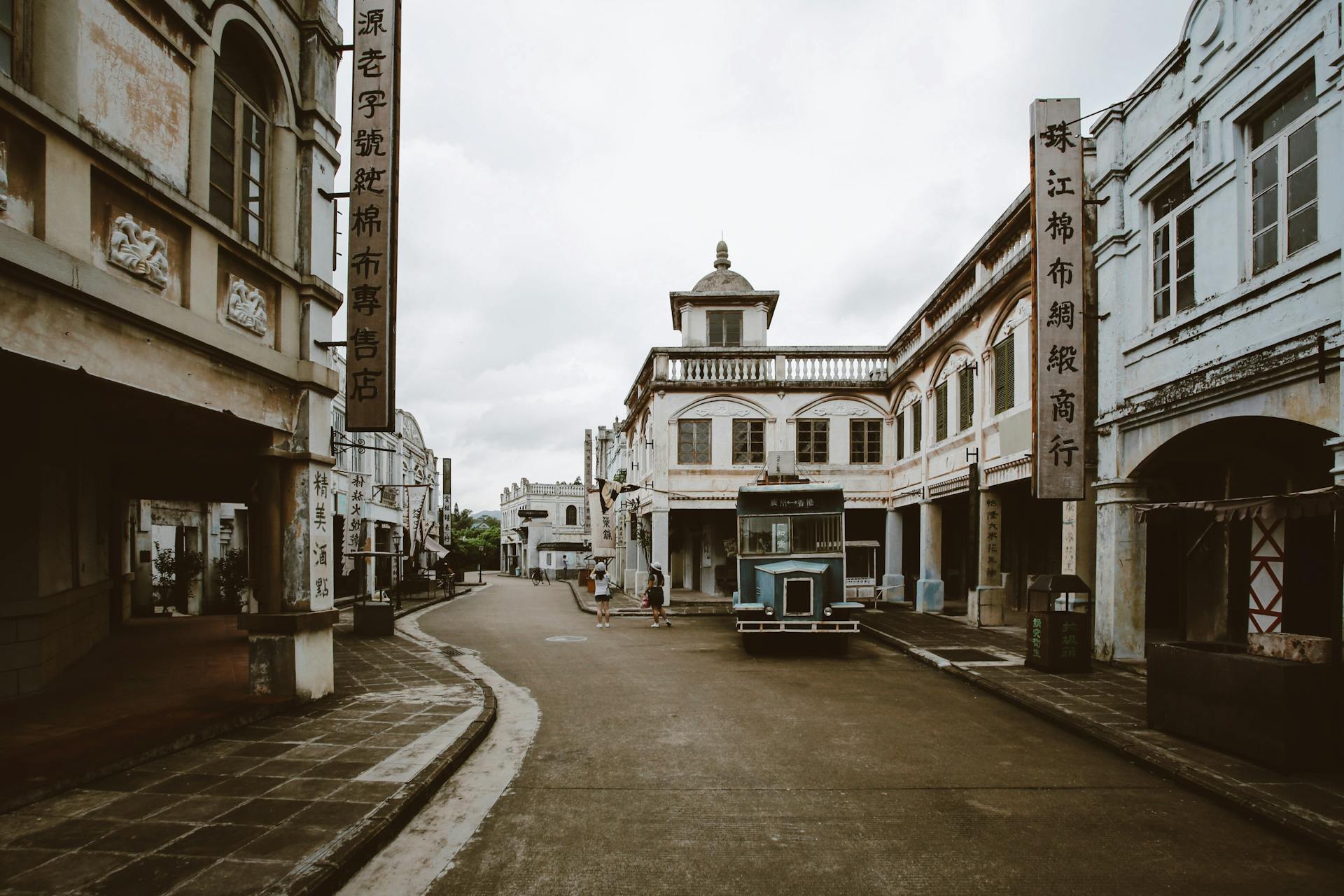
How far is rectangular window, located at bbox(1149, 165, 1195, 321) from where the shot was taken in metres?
10.9

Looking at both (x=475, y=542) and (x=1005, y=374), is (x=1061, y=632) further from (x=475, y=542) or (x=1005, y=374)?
(x=475, y=542)

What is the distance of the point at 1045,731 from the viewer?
8.62 m

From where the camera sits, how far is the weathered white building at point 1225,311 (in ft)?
28.2

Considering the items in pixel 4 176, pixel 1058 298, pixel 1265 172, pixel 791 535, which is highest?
pixel 1265 172

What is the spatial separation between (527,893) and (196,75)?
7434 millimetres

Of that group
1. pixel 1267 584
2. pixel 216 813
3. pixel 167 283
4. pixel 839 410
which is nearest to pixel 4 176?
pixel 167 283

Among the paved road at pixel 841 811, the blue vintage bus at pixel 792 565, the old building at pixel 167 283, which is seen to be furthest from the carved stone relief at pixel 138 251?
the blue vintage bus at pixel 792 565

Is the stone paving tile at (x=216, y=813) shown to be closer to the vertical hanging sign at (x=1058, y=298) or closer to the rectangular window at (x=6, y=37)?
the rectangular window at (x=6, y=37)

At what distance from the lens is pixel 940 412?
21344 millimetres

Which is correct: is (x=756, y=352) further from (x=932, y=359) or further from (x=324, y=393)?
(x=324, y=393)

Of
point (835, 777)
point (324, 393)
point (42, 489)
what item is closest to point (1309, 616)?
point (835, 777)

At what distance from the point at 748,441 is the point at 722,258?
7.97m

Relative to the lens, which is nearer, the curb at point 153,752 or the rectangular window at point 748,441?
the curb at point 153,752

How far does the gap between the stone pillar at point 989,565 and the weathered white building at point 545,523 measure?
42123 millimetres
